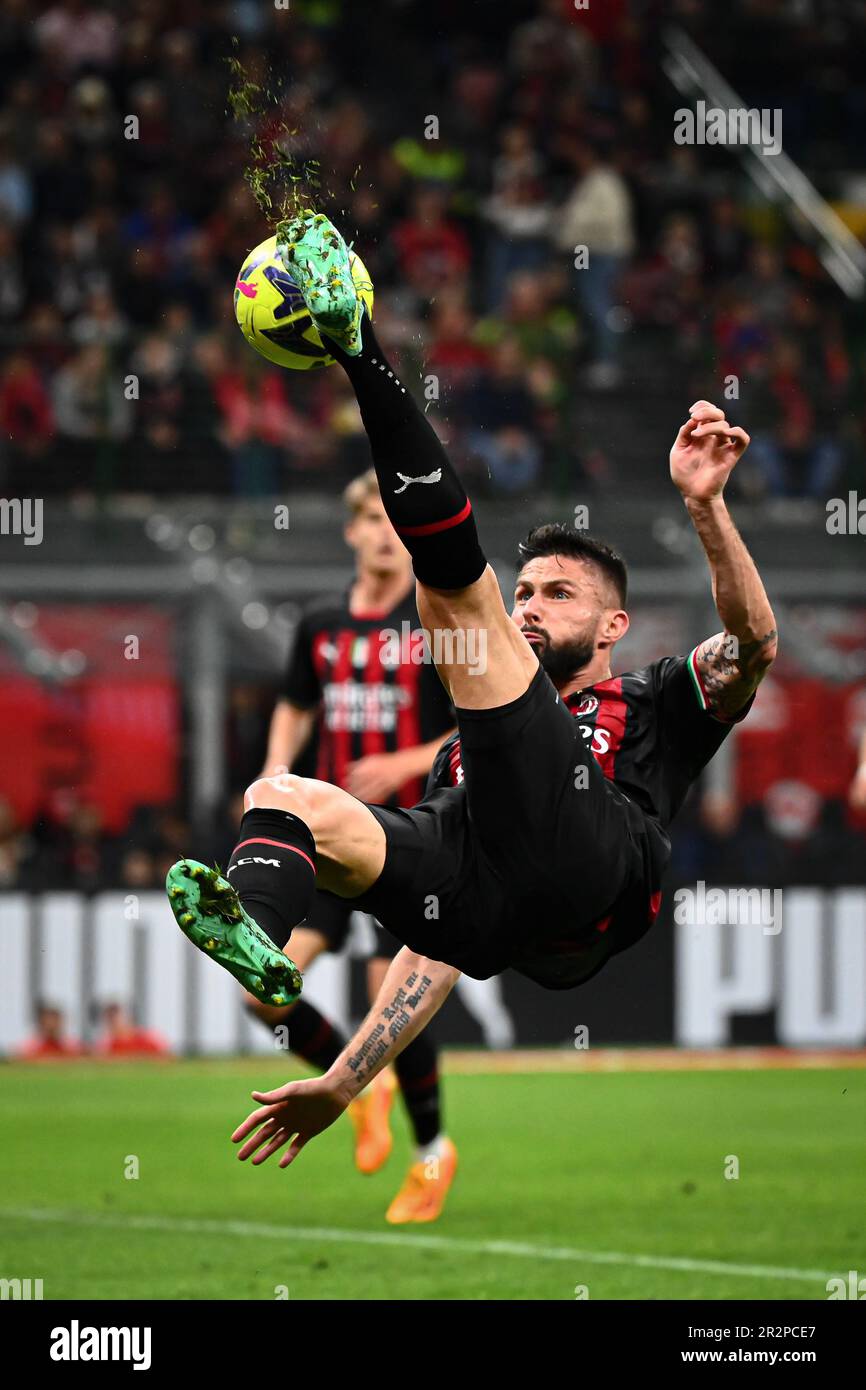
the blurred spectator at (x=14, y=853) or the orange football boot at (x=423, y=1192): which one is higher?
the blurred spectator at (x=14, y=853)

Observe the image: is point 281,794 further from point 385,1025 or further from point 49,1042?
point 49,1042

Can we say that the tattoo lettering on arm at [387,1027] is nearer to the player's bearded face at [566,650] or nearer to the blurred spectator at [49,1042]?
the player's bearded face at [566,650]

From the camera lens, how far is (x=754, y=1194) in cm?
778

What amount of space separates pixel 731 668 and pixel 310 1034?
9.89 ft

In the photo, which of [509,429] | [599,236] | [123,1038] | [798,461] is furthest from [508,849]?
[599,236]

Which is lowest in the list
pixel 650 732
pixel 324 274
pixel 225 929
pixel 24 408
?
pixel 225 929

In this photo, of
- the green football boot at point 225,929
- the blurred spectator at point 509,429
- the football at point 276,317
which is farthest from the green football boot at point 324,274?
the blurred spectator at point 509,429

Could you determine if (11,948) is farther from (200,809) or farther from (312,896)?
(312,896)

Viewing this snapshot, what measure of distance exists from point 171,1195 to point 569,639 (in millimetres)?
3566

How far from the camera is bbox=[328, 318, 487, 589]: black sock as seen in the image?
14.8 feet

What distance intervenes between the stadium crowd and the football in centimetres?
772

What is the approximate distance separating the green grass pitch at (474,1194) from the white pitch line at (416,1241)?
14 millimetres

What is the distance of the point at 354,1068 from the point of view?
5402mm

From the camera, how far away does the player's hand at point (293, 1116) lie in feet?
16.3
